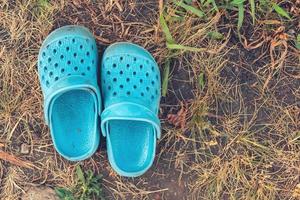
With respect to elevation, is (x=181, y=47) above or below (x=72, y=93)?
above

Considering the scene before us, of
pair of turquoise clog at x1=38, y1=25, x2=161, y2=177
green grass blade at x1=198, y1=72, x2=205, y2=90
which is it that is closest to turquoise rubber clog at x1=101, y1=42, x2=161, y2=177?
pair of turquoise clog at x1=38, y1=25, x2=161, y2=177

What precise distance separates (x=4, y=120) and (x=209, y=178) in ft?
2.64

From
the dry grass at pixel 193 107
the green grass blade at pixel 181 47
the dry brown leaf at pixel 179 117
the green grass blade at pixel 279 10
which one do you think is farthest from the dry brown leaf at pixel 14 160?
the green grass blade at pixel 279 10

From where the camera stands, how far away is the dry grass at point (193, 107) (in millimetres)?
2160

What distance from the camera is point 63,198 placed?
7.13 ft

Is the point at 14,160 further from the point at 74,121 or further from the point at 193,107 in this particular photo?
the point at 193,107

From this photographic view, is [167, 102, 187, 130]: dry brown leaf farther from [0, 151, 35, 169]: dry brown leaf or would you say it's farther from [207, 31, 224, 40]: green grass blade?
[0, 151, 35, 169]: dry brown leaf

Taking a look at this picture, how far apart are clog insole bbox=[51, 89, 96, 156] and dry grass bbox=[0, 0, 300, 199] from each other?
11cm

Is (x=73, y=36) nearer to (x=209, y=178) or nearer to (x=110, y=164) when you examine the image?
(x=110, y=164)

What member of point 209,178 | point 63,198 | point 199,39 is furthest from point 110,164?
point 199,39

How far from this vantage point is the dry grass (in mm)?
2160

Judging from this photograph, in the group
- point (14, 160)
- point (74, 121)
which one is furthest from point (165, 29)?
point (14, 160)

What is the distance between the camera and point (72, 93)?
2.09 metres

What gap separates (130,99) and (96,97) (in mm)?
122
